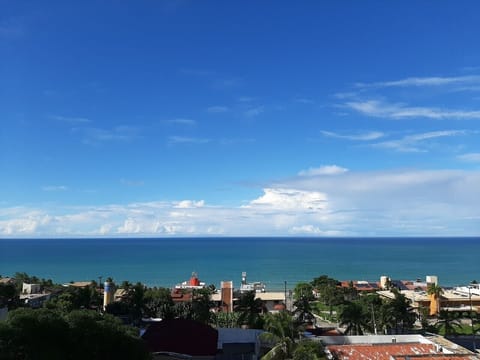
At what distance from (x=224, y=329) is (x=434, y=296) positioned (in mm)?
34641

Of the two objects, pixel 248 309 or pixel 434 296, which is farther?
pixel 434 296

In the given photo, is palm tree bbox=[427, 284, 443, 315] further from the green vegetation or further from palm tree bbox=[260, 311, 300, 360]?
the green vegetation

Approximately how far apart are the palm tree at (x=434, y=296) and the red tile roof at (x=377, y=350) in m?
31.8

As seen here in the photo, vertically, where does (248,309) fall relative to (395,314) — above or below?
above

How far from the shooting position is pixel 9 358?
54.0 ft

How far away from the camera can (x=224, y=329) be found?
117 ft

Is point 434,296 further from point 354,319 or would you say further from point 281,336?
point 281,336

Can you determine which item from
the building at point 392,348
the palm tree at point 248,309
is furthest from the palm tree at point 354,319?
the building at point 392,348

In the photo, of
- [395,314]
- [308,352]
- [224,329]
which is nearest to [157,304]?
[224,329]

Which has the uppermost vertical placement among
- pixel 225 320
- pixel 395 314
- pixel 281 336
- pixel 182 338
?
pixel 281 336

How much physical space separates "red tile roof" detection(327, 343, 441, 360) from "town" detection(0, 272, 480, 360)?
0.06 metres

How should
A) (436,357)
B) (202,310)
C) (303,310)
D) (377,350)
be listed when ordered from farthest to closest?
(202,310), (303,310), (377,350), (436,357)

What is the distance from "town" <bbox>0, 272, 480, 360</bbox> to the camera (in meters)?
18.2

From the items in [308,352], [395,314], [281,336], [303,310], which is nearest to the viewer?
[308,352]
